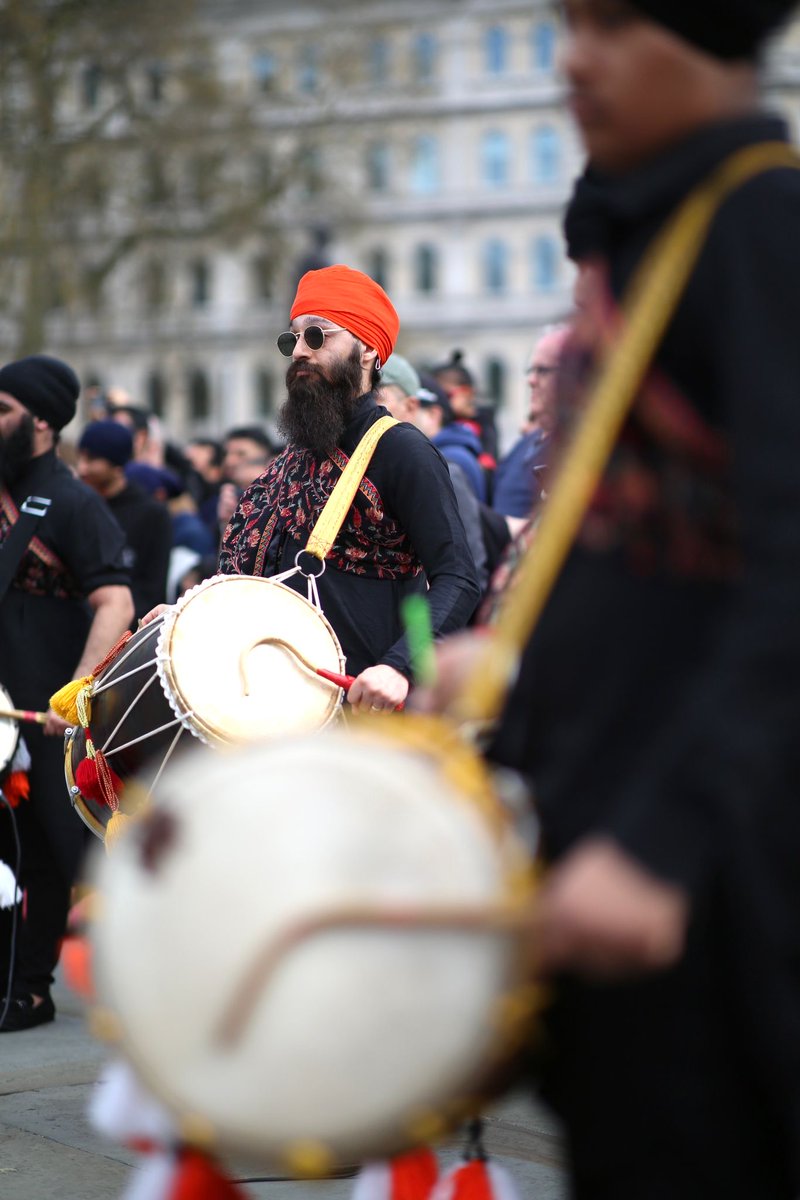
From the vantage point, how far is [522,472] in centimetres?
798

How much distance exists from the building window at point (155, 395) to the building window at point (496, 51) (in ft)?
60.9

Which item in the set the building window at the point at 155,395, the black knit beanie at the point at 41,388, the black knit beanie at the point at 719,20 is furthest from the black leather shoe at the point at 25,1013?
the building window at the point at 155,395

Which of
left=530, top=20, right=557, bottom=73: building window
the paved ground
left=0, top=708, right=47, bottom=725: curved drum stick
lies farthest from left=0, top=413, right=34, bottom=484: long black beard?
left=530, top=20, right=557, bottom=73: building window

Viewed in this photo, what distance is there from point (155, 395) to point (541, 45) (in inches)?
833

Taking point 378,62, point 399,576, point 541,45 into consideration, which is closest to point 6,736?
point 399,576

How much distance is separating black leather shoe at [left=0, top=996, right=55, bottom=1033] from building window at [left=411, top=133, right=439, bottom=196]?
6947cm

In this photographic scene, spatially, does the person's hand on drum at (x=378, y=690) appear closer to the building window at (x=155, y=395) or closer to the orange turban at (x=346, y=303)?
the orange turban at (x=346, y=303)

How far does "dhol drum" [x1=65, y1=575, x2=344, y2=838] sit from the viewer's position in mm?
3867

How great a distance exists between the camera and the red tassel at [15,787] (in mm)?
5859

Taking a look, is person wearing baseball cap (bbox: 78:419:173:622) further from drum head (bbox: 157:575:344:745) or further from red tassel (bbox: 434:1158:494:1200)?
red tassel (bbox: 434:1158:494:1200)

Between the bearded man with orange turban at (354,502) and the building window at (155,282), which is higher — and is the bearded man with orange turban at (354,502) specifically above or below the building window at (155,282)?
below

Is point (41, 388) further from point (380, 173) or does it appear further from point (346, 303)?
point (380, 173)

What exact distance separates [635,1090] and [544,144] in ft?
243

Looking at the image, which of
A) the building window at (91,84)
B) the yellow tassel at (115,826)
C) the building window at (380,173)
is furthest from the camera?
the building window at (380,173)
